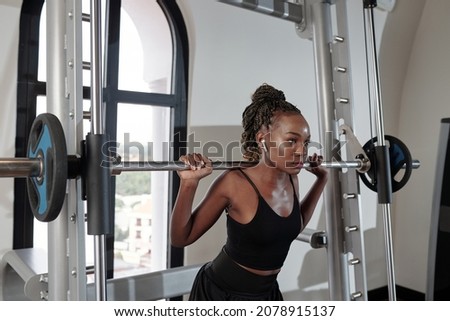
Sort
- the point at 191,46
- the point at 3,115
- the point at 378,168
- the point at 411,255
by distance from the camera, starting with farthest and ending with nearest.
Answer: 1. the point at 411,255
2. the point at 191,46
3. the point at 3,115
4. the point at 378,168

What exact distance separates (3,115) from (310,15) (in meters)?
1.07

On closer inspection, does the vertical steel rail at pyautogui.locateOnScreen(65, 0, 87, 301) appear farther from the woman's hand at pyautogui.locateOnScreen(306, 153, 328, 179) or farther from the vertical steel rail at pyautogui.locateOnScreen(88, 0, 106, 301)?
the woman's hand at pyautogui.locateOnScreen(306, 153, 328, 179)

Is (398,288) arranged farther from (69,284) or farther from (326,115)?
(69,284)

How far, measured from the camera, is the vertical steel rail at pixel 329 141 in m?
1.21

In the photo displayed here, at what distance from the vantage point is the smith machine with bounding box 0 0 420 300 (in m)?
0.71

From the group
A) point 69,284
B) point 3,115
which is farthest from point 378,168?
point 3,115

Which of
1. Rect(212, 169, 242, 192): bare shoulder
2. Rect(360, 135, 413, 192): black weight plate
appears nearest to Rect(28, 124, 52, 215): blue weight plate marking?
Rect(212, 169, 242, 192): bare shoulder

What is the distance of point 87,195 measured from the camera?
0.71 m

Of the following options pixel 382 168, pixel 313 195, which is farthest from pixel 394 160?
pixel 313 195

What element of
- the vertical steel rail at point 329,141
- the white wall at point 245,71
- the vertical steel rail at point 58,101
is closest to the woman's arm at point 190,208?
the vertical steel rail at point 58,101

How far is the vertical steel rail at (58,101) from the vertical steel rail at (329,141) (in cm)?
76

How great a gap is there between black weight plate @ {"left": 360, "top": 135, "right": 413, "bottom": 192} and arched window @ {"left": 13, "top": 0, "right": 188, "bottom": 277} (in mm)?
826

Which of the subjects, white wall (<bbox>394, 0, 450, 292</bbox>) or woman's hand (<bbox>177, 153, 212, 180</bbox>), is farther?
white wall (<bbox>394, 0, 450, 292</bbox>)

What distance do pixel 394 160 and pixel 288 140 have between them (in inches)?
20.1
